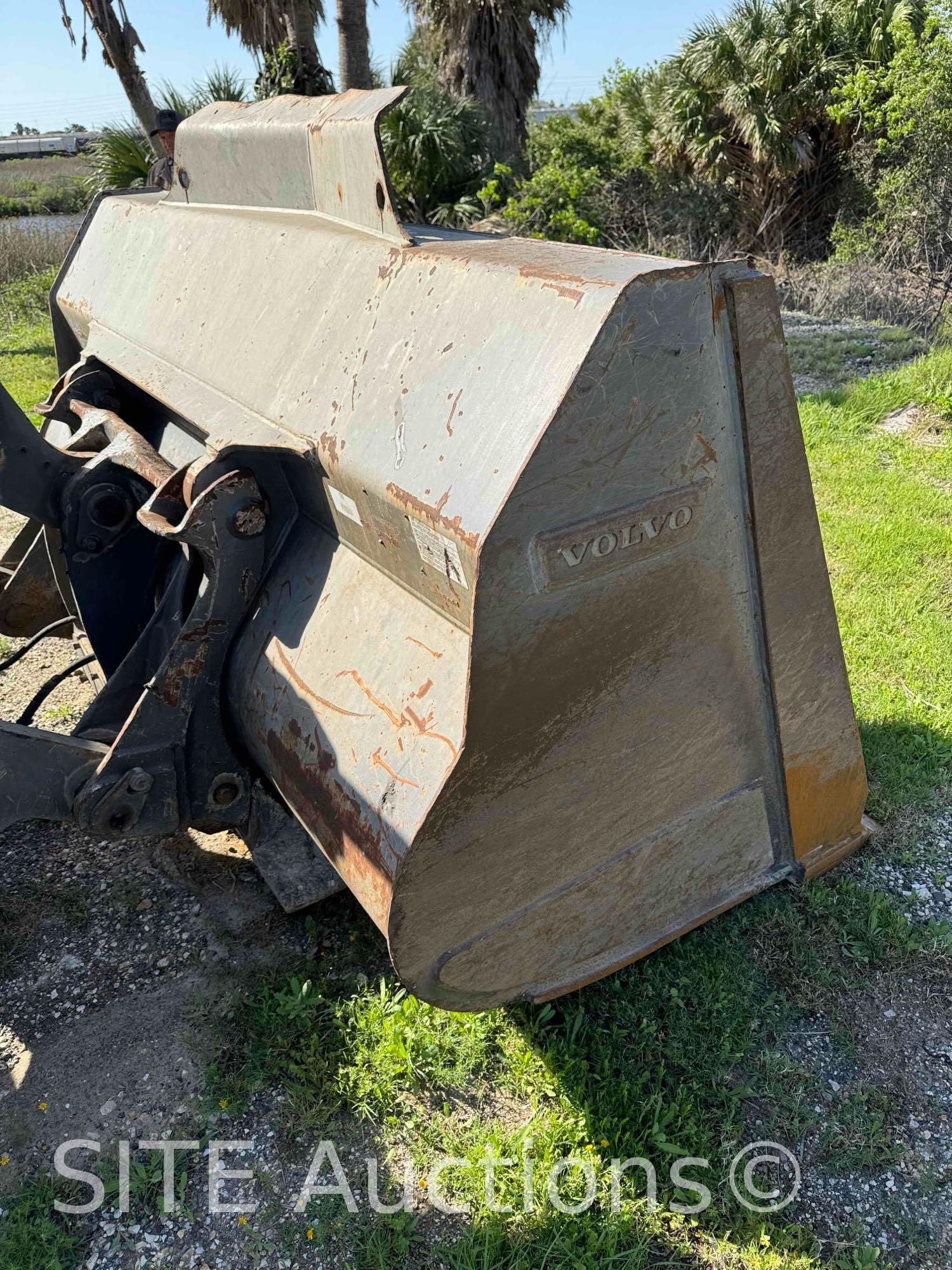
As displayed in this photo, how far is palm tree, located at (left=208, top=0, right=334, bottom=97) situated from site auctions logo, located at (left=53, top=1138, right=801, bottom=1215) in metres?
12.1

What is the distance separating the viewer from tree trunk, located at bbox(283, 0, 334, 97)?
11742 mm

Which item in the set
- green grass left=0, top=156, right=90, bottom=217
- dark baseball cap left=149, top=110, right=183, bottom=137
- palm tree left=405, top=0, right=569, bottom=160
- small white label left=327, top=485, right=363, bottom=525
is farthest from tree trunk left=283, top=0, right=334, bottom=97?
small white label left=327, top=485, right=363, bottom=525

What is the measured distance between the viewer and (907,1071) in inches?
89.2

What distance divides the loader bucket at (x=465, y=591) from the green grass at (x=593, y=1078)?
256mm

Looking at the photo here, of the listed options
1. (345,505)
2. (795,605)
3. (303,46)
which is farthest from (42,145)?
(795,605)

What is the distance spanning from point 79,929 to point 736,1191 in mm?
1872

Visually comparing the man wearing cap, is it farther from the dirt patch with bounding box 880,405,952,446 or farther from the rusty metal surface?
the dirt patch with bounding box 880,405,952,446

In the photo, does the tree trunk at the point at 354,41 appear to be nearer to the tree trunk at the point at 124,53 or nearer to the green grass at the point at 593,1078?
the tree trunk at the point at 124,53

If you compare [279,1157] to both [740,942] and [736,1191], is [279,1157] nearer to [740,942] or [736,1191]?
[736,1191]

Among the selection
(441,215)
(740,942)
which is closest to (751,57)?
(441,215)

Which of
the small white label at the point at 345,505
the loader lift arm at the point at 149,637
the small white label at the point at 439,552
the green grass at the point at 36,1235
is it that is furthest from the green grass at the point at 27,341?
the small white label at the point at 439,552

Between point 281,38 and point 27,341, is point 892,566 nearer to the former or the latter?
point 27,341

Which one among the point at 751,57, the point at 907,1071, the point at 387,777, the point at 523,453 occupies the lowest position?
the point at 907,1071

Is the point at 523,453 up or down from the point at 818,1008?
up
